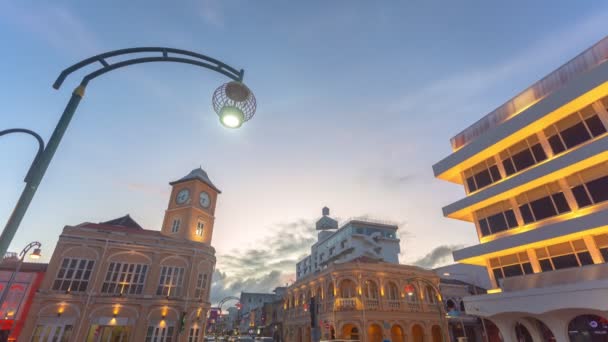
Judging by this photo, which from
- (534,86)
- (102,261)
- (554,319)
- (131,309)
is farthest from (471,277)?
(102,261)

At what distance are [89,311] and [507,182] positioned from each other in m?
39.0

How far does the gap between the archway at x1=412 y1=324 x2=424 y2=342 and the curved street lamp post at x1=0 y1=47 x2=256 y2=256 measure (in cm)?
3650

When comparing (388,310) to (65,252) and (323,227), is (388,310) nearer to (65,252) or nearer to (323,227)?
(65,252)

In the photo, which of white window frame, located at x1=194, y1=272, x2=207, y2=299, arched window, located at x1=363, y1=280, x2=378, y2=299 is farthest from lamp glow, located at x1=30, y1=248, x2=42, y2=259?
arched window, located at x1=363, y1=280, x2=378, y2=299

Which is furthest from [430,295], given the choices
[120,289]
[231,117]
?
[231,117]

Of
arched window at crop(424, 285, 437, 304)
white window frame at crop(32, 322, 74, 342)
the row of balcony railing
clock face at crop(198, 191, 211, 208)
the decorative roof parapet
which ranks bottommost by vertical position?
white window frame at crop(32, 322, 74, 342)

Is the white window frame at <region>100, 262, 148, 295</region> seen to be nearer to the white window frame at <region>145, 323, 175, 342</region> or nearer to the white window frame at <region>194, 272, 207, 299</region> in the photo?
the white window frame at <region>145, 323, 175, 342</region>

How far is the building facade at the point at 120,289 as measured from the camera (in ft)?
92.5

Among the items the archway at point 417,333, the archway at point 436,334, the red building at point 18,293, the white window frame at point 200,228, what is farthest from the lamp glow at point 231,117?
the archway at point 436,334

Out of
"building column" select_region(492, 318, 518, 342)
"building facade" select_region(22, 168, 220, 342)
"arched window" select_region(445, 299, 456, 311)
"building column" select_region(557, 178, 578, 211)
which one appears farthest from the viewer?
"arched window" select_region(445, 299, 456, 311)

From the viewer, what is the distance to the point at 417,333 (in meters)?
34.1

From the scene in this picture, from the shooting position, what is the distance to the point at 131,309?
30359 millimetres

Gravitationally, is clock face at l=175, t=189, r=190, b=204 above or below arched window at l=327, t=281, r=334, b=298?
above

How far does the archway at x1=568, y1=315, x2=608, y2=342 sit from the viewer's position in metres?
15.9
